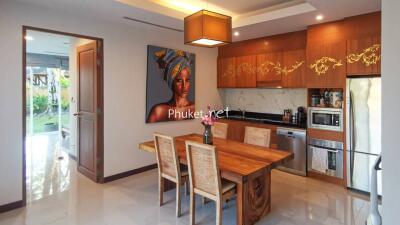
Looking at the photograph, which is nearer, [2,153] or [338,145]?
[2,153]

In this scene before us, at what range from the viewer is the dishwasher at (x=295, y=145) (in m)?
4.25

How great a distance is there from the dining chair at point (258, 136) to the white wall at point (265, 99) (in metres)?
1.73

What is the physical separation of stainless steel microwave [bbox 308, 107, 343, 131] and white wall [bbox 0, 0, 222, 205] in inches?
95.2

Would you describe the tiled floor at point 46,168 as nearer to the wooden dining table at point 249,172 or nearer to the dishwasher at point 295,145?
the wooden dining table at point 249,172

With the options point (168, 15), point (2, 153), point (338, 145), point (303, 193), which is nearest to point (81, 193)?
point (2, 153)

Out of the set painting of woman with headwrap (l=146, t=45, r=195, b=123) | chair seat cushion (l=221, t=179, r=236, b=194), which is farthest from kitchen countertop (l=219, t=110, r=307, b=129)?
chair seat cushion (l=221, t=179, r=236, b=194)

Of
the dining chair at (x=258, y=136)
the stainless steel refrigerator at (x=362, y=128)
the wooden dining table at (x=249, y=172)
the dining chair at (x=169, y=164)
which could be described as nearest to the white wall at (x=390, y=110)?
the wooden dining table at (x=249, y=172)

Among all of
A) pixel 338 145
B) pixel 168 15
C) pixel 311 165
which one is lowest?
pixel 311 165

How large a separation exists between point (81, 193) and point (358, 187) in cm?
403

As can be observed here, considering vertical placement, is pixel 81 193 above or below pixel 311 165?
below

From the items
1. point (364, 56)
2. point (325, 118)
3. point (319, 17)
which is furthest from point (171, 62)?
point (364, 56)

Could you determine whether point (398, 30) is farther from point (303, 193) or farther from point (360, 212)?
point (303, 193)

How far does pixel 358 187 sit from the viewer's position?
142 inches

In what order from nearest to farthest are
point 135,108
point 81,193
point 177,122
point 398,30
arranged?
point 398,30 → point 81,193 → point 135,108 → point 177,122
